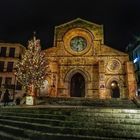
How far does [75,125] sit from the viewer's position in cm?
785

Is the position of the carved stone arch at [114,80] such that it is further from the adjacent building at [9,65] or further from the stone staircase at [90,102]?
the adjacent building at [9,65]

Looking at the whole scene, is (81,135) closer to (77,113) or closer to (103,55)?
(77,113)

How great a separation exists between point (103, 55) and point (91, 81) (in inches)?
152

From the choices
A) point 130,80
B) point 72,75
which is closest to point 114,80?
point 130,80

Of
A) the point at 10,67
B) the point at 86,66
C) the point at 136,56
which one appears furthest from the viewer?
the point at 136,56

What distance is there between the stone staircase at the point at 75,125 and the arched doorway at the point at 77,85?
17.3 metres

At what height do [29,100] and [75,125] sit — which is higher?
[29,100]

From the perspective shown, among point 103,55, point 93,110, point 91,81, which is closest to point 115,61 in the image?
point 103,55

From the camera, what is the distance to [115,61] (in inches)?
1037

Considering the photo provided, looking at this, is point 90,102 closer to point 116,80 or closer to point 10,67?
point 116,80

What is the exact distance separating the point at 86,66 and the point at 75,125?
19324mm

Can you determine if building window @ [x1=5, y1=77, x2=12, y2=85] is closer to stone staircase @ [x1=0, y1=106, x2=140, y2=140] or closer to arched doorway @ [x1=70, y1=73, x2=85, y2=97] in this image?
arched doorway @ [x1=70, y1=73, x2=85, y2=97]

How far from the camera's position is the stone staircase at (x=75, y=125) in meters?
6.89

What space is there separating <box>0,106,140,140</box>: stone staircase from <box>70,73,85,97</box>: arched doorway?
17.3 m
